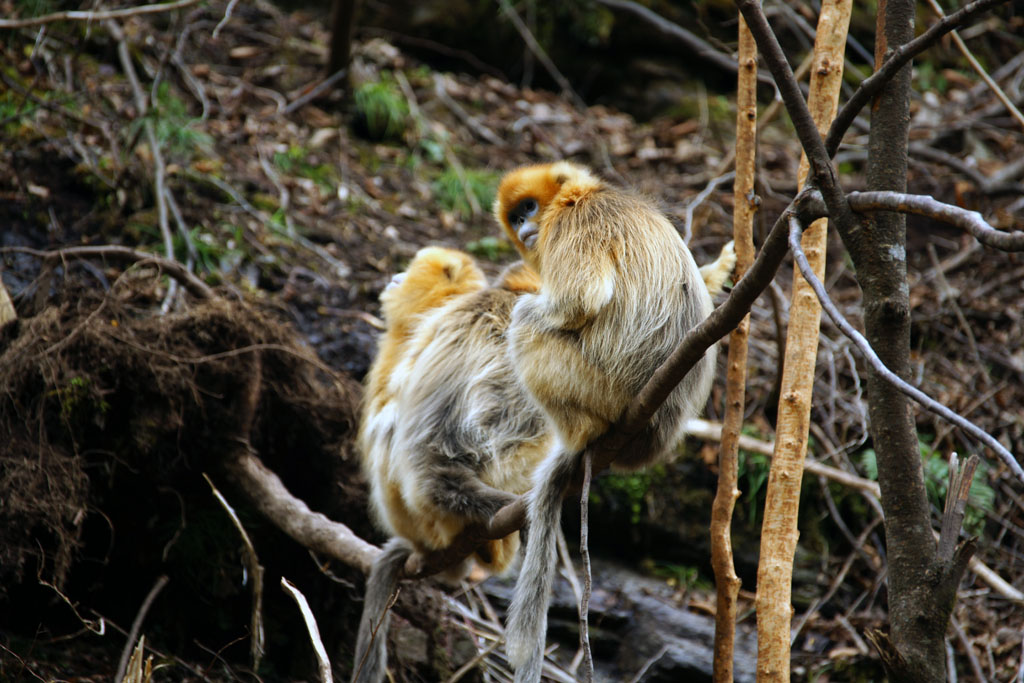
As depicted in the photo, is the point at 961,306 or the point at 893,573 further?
the point at 961,306

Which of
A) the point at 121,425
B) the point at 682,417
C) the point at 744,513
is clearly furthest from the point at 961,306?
the point at 121,425

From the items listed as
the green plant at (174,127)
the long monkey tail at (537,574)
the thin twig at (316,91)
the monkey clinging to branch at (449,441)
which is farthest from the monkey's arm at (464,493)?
the thin twig at (316,91)

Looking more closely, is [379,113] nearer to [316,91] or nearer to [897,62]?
[316,91]

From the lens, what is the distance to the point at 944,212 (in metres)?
1.36

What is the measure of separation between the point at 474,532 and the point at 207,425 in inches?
62.9

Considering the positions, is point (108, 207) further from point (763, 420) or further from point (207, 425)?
point (763, 420)

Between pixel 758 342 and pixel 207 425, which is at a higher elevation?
pixel 758 342

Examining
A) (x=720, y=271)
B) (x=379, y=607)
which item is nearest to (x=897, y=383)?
(x=720, y=271)

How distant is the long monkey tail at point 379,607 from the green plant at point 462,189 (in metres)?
3.34

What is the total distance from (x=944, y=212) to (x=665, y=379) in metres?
0.80

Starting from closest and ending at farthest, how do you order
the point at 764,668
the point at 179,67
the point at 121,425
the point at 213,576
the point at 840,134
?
the point at 840,134 < the point at 764,668 < the point at 121,425 < the point at 213,576 < the point at 179,67

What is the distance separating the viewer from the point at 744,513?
4.58 meters

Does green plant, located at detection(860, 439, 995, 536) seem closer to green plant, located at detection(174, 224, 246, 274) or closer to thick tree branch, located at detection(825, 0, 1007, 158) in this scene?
thick tree branch, located at detection(825, 0, 1007, 158)

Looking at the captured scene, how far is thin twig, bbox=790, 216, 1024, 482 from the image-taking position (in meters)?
1.30
